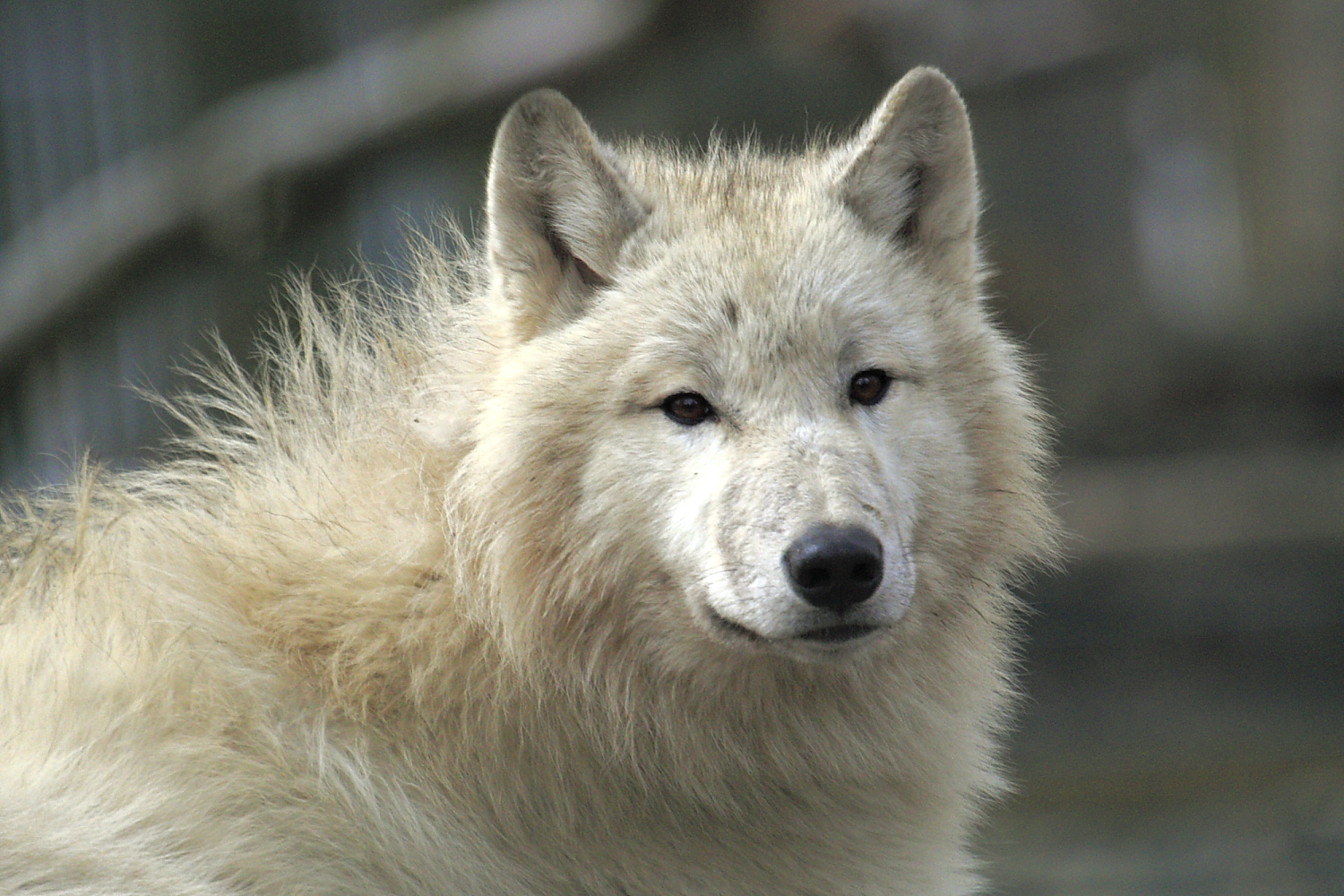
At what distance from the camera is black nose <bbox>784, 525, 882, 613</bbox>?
3.21m

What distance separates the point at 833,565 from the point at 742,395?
60 cm

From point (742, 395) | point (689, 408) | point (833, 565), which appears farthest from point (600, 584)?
point (833, 565)

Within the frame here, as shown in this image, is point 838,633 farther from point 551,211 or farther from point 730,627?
point 551,211

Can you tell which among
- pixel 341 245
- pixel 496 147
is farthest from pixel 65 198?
pixel 496 147

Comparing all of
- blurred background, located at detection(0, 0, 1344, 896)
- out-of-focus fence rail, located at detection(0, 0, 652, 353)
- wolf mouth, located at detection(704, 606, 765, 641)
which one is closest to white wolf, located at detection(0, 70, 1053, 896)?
wolf mouth, located at detection(704, 606, 765, 641)

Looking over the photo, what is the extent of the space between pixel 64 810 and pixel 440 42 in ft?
→ 23.1

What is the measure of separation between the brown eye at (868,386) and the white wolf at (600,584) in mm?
12

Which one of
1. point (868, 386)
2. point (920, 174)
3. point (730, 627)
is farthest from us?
point (920, 174)

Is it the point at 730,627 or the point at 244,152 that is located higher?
the point at 244,152

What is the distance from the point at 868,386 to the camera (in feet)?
12.2

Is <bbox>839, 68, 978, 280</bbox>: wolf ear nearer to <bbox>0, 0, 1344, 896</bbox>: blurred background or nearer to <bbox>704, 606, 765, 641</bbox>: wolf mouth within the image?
<bbox>704, 606, 765, 641</bbox>: wolf mouth

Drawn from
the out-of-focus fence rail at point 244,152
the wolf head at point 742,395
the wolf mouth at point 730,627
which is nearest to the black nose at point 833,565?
the wolf head at point 742,395

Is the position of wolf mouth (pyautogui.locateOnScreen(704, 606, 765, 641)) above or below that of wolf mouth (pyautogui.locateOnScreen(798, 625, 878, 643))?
above

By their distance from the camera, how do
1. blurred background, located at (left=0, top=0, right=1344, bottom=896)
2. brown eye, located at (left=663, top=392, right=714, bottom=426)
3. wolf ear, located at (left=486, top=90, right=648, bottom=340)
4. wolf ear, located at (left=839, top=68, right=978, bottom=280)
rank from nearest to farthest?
brown eye, located at (left=663, top=392, right=714, bottom=426) → wolf ear, located at (left=486, top=90, right=648, bottom=340) → wolf ear, located at (left=839, top=68, right=978, bottom=280) → blurred background, located at (left=0, top=0, right=1344, bottom=896)
